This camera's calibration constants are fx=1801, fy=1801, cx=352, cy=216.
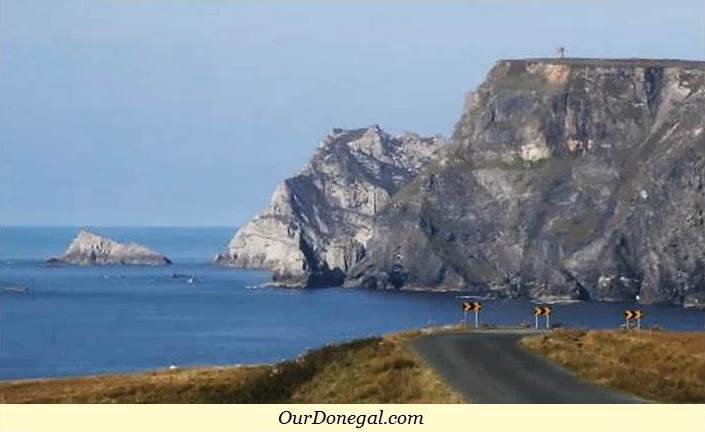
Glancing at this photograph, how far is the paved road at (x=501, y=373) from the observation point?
40.0 meters

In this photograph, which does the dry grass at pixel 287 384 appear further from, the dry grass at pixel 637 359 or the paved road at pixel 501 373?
the dry grass at pixel 637 359

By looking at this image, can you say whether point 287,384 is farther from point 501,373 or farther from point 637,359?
point 637,359

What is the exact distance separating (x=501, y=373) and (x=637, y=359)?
17.4 ft

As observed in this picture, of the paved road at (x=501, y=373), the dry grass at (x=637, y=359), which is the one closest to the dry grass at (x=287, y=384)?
the paved road at (x=501, y=373)

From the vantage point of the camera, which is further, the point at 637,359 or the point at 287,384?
the point at 637,359

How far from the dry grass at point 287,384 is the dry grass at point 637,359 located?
414 cm

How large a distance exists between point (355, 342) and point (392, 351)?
151 inches

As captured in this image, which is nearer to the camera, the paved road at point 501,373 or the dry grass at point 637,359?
the paved road at point 501,373

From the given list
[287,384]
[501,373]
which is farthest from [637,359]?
[287,384]

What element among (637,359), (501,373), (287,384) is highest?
(637,359)

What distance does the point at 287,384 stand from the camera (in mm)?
45125

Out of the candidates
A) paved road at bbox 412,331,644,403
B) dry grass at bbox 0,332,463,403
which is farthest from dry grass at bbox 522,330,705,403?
dry grass at bbox 0,332,463,403
